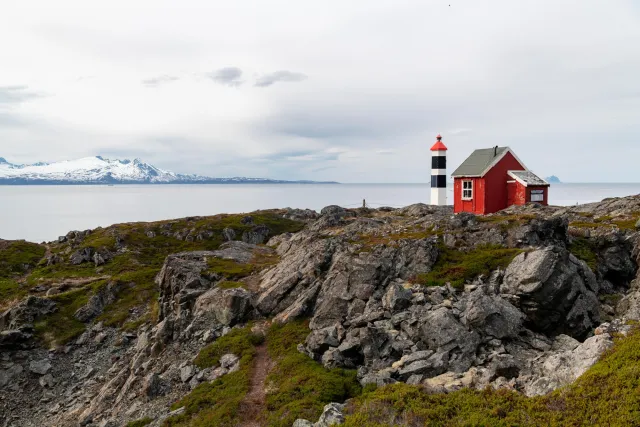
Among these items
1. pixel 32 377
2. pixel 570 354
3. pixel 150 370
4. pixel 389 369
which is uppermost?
pixel 570 354

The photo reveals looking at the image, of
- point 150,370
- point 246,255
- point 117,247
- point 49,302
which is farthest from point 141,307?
point 117,247

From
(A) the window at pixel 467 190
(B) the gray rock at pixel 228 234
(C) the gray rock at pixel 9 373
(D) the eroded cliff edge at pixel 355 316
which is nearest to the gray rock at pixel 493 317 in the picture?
(D) the eroded cliff edge at pixel 355 316

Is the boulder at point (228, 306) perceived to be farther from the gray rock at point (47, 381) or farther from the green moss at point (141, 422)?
the gray rock at point (47, 381)

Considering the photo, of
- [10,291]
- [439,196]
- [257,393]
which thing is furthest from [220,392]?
[10,291]

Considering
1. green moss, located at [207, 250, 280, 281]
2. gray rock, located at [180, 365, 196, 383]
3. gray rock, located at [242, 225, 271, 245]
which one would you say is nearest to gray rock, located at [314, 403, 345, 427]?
gray rock, located at [180, 365, 196, 383]

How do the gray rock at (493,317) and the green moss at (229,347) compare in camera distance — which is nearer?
the gray rock at (493,317)

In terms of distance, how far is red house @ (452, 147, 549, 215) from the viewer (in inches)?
2127

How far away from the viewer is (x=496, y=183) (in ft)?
180

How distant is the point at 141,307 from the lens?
50.8m

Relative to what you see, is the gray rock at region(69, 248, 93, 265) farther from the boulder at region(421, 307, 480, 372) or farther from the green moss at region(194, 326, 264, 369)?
the boulder at region(421, 307, 480, 372)

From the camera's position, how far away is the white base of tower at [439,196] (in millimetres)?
65562

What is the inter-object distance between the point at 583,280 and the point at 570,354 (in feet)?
37.1

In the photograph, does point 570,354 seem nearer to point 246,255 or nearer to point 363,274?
point 363,274

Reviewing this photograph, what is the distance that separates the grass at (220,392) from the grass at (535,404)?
27.5 ft
